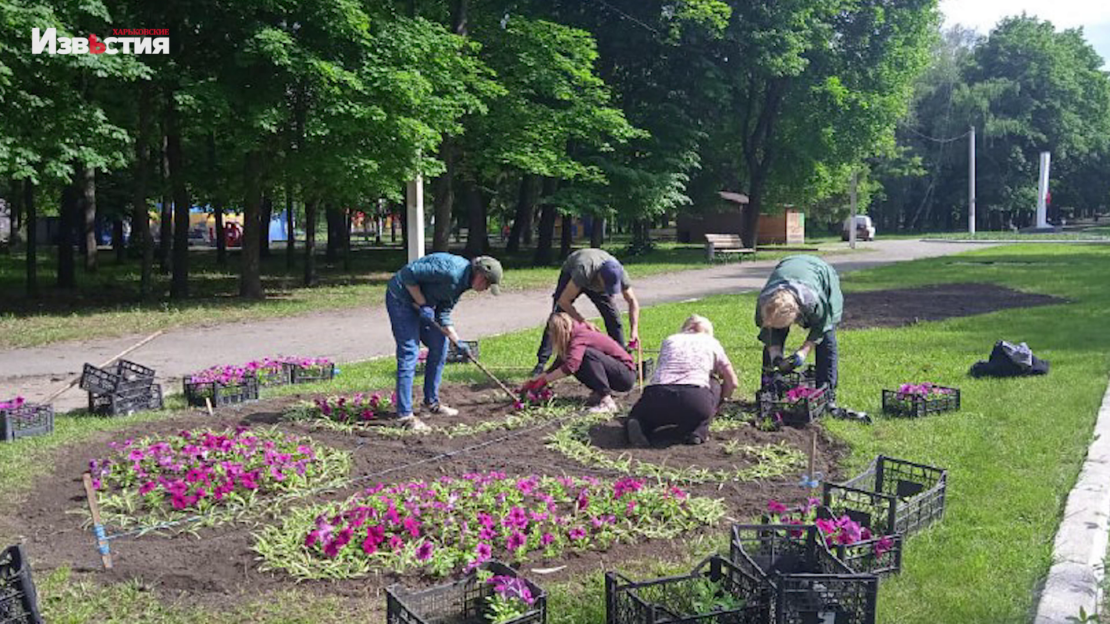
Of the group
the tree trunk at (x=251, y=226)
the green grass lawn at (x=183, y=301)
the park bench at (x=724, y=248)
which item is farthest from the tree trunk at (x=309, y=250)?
the park bench at (x=724, y=248)

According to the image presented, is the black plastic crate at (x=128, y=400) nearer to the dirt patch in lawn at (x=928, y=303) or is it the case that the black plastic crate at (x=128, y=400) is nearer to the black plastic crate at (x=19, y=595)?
the black plastic crate at (x=19, y=595)

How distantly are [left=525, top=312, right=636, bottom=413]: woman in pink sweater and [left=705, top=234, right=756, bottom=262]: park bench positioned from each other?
23882mm

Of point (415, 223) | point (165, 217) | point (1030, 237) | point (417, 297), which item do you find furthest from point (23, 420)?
point (1030, 237)

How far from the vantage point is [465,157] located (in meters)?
26.6

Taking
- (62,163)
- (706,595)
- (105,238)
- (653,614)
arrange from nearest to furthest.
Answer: (653,614), (706,595), (62,163), (105,238)

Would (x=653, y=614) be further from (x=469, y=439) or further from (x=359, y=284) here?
(x=359, y=284)

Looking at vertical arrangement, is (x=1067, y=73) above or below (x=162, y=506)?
above

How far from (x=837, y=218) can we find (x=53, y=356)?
198 ft

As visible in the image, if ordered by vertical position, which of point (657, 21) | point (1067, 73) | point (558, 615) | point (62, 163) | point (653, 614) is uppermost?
point (1067, 73)

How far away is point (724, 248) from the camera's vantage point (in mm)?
33531

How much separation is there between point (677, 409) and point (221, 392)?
181 inches

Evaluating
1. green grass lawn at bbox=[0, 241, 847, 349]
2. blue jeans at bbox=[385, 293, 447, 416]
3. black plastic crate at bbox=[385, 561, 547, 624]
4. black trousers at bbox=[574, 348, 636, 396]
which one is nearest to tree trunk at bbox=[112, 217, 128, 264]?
green grass lawn at bbox=[0, 241, 847, 349]

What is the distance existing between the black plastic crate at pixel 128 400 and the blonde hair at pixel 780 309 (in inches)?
227

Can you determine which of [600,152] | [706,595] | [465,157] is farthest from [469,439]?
[600,152]
